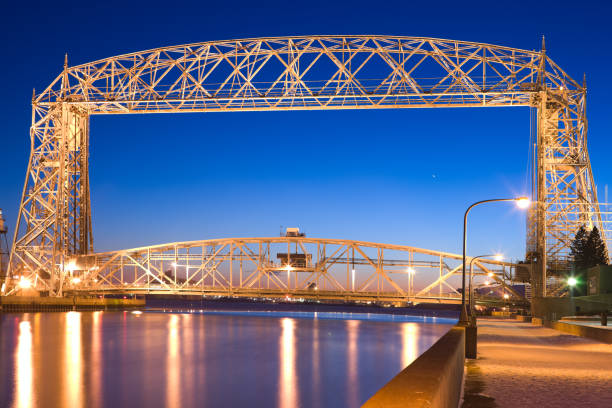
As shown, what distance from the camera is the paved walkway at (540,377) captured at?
12.8 meters

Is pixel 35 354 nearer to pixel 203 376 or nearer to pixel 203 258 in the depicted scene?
pixel 203 376

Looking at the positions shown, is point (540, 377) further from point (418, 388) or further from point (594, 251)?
point (594, 251)

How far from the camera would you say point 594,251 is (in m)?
66.6

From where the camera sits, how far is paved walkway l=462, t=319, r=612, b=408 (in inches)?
502

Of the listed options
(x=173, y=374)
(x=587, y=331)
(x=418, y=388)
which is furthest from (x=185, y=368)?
(x=418, y=388)

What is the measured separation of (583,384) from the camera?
14.9 meters

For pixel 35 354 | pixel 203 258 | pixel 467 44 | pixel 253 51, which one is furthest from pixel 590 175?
pixel 203 258

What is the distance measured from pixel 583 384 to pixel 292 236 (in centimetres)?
7878

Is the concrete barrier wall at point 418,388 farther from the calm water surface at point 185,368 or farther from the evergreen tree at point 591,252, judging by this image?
the evergreen tree at point 591,252

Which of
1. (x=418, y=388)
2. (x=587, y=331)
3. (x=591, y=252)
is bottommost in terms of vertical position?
(x=587, y=331)

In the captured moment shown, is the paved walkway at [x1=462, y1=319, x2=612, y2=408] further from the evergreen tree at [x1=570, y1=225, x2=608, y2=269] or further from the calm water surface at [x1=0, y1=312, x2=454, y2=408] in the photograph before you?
the evergreen tree at [x1=570, y1=225, x2=608, y2=269]

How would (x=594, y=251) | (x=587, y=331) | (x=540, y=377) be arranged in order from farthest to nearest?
(x=594, y=251)
(x=587, y=331)
(x=540, y=377)

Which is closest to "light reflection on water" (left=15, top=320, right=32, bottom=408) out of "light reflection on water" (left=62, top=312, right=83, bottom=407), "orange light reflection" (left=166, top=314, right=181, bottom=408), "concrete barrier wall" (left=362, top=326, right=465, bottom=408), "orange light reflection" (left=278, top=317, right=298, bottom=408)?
"light reflection on water" (left=62, top=312, right=83, bottom=407)

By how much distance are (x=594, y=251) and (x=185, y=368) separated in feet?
154
